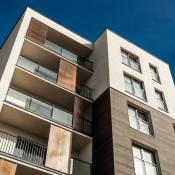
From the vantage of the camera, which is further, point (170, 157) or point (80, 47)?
point (80, 47)

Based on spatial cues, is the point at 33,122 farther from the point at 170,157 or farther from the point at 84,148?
the point at 170,157

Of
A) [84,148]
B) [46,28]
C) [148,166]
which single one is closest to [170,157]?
[148,166]

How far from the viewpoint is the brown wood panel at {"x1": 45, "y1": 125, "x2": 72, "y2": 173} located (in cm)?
1530

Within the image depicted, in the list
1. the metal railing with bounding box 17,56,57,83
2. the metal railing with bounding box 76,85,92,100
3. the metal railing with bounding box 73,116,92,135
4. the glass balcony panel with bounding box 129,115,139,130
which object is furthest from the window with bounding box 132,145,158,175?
the metal railing with bounding box 17,56,57,83

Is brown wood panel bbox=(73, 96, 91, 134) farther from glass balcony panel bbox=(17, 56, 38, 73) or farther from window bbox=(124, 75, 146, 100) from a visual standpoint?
glass balcony panel bbox=(17, 56, 38, 73)

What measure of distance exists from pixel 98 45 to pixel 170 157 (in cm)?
1154

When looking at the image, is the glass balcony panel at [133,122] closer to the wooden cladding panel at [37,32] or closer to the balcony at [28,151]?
the balcony at [28,151]

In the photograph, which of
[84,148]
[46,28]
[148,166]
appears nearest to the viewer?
[148,166]

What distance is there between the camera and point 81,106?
1980cm

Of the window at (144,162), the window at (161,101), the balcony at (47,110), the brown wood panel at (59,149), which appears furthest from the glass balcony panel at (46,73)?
the window at (161,101)

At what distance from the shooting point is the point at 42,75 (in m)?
21.1

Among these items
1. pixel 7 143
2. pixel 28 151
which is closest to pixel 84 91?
pixel 28 151

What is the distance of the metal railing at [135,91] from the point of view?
21.4 m

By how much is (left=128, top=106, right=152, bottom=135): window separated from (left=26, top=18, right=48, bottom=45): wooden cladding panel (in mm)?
8264
